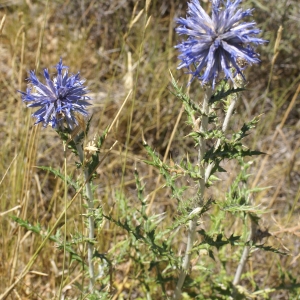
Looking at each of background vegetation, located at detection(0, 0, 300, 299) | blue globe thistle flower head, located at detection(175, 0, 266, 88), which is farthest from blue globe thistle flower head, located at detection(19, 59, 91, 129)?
background vegetation, located at detection(0, 0, 300, 299)

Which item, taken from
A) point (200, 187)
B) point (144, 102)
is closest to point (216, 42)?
point (200, 187)

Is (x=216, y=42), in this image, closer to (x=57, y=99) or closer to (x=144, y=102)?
(x=57, y=99)

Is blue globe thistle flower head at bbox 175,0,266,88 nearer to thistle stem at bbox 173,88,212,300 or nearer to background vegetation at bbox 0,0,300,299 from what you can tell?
thistle stem at bbox 173,88,212,300

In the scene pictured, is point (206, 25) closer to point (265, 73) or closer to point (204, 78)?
point (204, 78)

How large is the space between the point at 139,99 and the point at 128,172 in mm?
745

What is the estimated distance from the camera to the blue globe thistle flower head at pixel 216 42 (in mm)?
1697

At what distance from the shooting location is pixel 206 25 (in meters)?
1.73

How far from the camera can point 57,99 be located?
196 centimetres

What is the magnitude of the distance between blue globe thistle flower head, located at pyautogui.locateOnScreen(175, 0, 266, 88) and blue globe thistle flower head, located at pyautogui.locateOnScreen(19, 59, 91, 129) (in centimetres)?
54

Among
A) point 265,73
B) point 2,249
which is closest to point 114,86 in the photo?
point 265,73

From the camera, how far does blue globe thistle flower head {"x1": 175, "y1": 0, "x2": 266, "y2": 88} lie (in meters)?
1.70

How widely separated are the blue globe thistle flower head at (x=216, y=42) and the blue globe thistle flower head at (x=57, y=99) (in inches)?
21.1

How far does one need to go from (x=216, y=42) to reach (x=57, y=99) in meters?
0.75

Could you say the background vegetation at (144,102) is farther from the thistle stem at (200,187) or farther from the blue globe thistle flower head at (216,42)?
the blue globe thistle flower head at (216,42)
